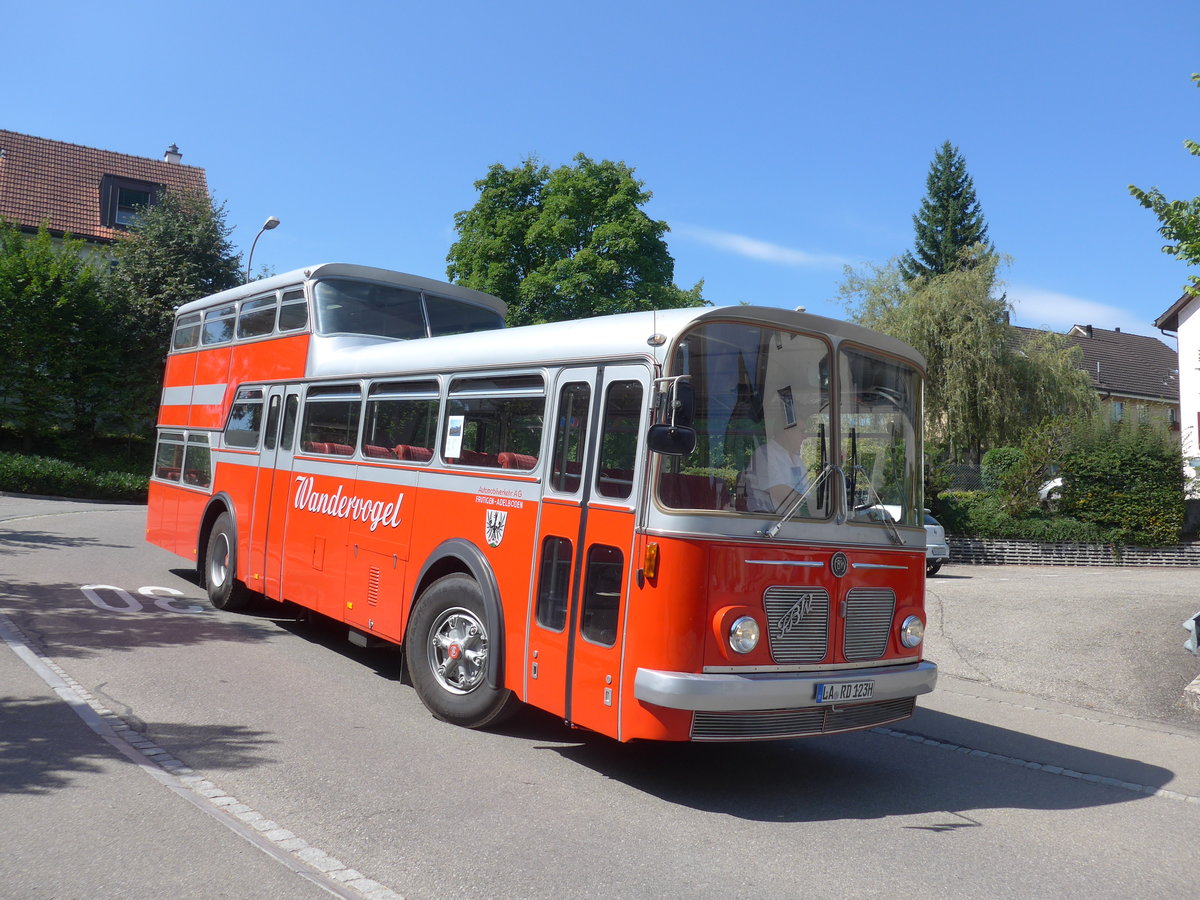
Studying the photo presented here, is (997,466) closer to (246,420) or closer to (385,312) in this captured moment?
(385,312)

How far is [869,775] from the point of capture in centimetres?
658

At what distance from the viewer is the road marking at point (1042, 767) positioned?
6582mm

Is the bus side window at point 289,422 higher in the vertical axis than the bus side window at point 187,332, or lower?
lower

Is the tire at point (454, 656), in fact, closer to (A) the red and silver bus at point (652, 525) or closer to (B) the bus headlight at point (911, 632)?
(A) the red and silver bus at point (652, 525)

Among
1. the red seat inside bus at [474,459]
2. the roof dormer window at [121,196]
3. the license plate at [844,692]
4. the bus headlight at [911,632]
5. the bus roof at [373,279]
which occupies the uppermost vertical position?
the roof dormer window at [121,196]

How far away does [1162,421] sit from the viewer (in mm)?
26328

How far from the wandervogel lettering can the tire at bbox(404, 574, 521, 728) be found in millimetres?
908

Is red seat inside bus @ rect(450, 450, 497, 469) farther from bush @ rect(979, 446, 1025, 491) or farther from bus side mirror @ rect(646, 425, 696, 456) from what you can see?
bush @ rect(979, 446, 1025, 491)

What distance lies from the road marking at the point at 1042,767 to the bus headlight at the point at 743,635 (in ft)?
9.11

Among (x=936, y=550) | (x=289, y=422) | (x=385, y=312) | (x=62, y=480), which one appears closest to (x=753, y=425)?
(x=385, y=312)

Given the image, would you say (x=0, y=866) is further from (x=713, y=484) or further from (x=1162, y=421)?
(x=1162, y=421)

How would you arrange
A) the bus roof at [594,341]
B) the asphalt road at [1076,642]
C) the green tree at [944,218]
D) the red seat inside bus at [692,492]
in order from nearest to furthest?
the red seat inside bus at [692,492] → the bus roof at [594,341] → the asphalt road at [1076,642] → the green tree at [944,218]

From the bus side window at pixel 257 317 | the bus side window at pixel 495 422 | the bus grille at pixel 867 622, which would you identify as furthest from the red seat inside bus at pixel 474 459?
the bus side window at pixel 257 317

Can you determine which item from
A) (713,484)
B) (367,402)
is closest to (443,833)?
(713,484)
